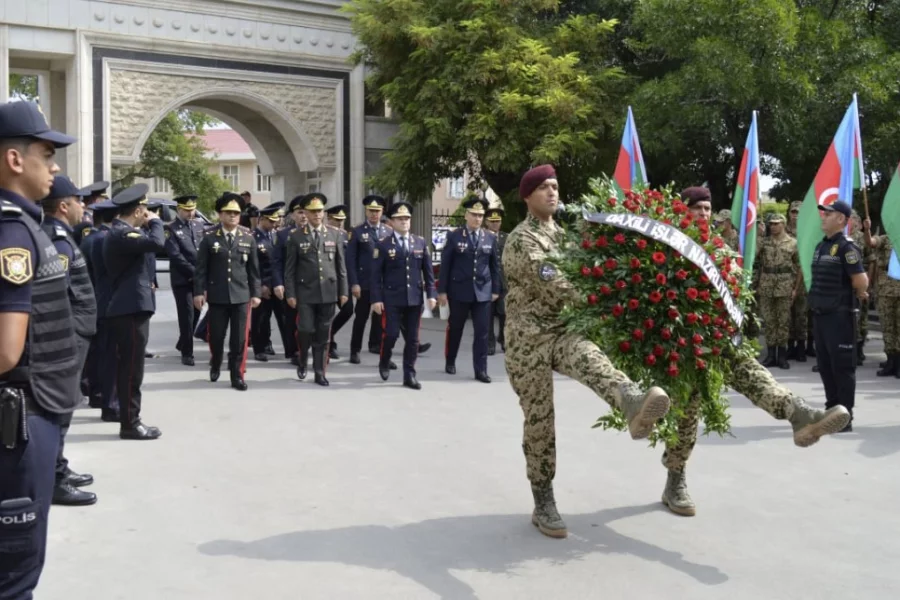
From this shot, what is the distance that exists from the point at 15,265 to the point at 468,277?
27.8ft

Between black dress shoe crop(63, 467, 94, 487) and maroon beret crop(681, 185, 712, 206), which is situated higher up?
maroon beret crop(681, 185, 712, 206)

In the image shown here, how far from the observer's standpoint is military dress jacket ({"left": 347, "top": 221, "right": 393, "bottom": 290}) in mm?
11922

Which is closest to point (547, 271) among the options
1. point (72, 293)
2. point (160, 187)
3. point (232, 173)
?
point (72, 293)

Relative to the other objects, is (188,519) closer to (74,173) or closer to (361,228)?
(361,228)

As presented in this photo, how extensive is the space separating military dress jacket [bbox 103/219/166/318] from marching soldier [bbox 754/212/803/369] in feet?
25.6

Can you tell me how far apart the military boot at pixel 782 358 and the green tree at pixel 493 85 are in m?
5.94

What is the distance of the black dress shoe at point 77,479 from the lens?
20.8ft

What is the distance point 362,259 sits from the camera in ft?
41.1

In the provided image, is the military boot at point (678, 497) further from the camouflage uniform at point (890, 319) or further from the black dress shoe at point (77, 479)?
the camouflage uniform at point (890, 319)

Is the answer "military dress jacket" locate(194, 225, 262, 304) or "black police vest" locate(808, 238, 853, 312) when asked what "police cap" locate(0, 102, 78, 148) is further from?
"military dress jacket" locate(194, 225, 262, 304)

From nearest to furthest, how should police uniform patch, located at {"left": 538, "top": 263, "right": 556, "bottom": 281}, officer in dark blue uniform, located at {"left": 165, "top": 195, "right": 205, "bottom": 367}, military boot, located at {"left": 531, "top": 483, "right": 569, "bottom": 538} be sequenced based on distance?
police uniform patch, located at {"left": 538, "top": 263, "right": 556, "bottom": 281} → military boot, located at {"left": 531, "top": 483, "right": 569, "bottom": 538} → officer in dark blue uniform, located at {"left": 165, "top": 195, "right": 205, "bottom": 367}

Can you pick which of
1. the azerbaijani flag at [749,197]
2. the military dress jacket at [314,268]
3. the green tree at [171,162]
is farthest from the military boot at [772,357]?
the green tree at [171,162]

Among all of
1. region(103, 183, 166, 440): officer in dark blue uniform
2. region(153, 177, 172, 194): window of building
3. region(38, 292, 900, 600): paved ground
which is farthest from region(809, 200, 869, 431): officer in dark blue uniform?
region(153, 177, 172, 194): window of building

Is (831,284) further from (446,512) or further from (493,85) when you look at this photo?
(493,85)
